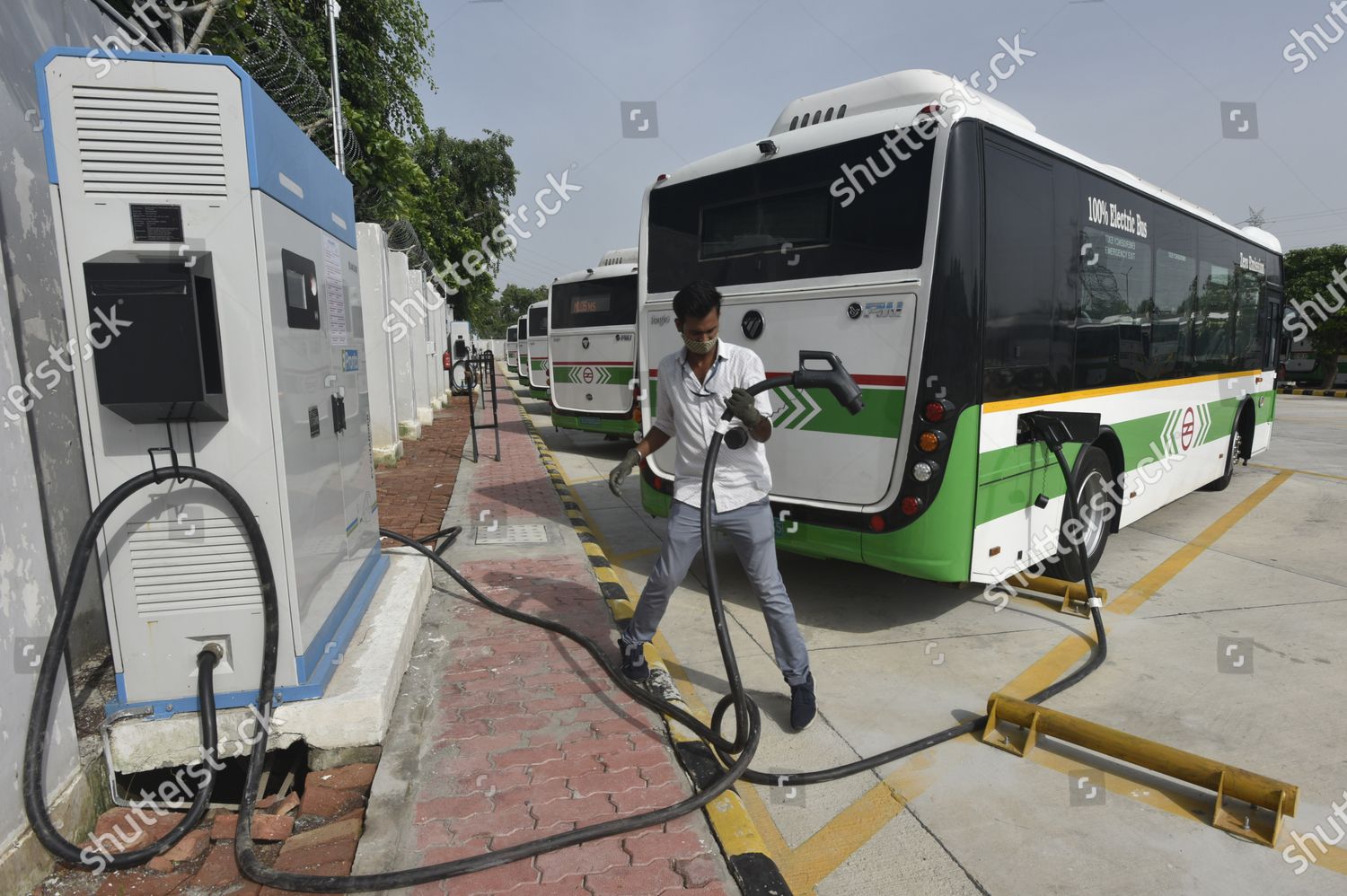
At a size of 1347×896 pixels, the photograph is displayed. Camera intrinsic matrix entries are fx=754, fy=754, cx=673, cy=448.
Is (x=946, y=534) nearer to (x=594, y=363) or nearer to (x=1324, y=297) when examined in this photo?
(x=594, y=363)

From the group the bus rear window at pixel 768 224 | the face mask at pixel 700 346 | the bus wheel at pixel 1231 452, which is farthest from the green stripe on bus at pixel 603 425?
the face mask at pixel 700 346

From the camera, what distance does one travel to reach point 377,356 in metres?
10.8

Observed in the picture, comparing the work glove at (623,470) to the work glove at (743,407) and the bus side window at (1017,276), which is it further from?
the bus side window at (1017,276)

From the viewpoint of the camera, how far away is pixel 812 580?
5.72 meters

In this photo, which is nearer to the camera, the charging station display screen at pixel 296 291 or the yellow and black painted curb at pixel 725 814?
the yellow and black painted curb at pixel 725 814

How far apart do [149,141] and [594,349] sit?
1001cm

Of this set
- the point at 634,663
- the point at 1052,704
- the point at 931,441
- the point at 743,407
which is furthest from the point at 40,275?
the point at 1052,704

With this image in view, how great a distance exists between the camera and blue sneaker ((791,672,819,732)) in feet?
11.3

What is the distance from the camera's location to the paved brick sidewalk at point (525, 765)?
2.47 meters

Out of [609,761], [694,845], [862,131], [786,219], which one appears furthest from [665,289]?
[694,845]

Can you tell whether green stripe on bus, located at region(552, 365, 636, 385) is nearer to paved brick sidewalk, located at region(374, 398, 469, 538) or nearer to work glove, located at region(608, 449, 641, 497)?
paved brick sidewalk, located at region(374, 398, 469, 538)

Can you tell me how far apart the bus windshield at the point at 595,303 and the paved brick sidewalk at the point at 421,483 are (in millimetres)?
2920

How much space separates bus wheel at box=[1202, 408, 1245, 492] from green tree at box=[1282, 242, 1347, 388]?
26.0 metres

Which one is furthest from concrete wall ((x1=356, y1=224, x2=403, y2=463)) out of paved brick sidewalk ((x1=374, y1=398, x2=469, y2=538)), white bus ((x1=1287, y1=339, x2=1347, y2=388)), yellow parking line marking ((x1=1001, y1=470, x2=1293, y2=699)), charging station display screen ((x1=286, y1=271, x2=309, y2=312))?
white bus ((x1=1287, y1=339, x2=1347, y2=388))
